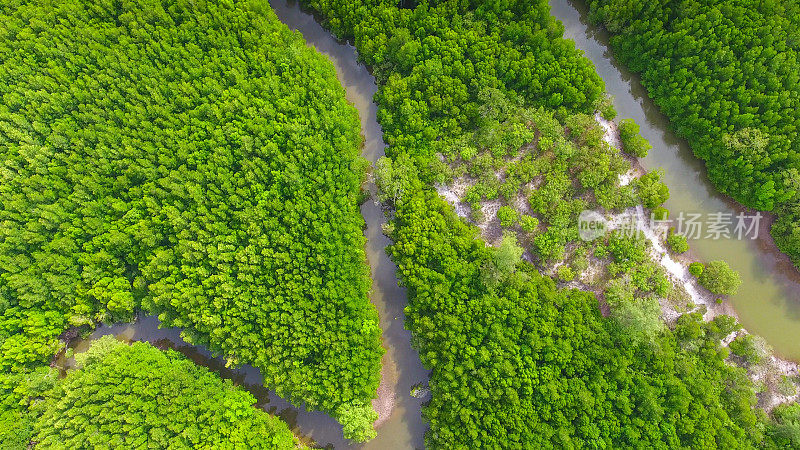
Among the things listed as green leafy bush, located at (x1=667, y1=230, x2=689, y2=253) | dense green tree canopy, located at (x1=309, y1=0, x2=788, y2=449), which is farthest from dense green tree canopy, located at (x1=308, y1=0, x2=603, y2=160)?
green leafy bush, located at (x1=667, y1=230, x2=689, y2=253)

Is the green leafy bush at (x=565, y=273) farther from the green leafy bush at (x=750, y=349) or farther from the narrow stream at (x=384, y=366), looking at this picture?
the green leafy bush at (x=750, y=349)

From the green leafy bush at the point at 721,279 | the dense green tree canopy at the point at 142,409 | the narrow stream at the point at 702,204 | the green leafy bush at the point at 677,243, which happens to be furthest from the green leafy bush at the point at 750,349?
the dense green tree canopy at the point at 142,409

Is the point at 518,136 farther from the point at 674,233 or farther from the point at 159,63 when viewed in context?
the point at 159,63

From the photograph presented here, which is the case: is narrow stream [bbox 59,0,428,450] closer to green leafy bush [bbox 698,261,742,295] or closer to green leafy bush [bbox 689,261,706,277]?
green leafy bush [bbox 689,261,706,277]

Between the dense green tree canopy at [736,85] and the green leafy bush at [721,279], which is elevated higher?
the dense green tree canopy at [736,85]

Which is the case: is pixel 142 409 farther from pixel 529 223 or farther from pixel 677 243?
pixel 677 243

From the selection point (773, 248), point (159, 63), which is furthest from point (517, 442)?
point (159, 63)
